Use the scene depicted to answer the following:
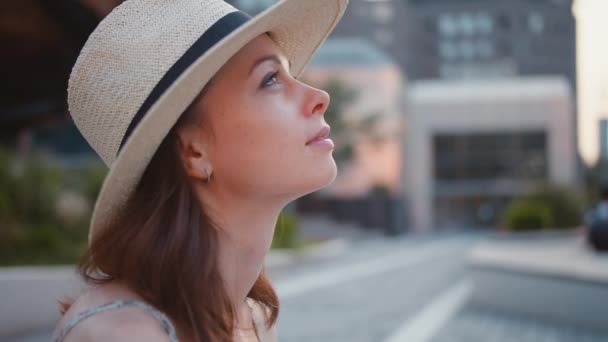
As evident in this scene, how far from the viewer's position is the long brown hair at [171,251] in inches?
47.8

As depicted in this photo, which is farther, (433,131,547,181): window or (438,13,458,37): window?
(438,13,458,37): window

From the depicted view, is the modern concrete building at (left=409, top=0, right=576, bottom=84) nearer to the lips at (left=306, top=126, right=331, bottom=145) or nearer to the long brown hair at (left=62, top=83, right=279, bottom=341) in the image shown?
the lips at (left=306, top=126, right=331, bottom=145)

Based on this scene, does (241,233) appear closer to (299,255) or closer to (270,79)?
(270,79)

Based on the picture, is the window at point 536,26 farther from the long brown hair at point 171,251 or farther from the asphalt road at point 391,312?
the long brown hair at point 171,251

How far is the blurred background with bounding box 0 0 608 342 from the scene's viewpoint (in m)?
7.97

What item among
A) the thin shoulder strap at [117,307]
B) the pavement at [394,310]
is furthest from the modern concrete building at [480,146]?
the thin shoulder strap at [117,307]

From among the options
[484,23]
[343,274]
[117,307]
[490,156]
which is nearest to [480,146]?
[490,156]

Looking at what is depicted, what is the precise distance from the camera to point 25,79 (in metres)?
12.6

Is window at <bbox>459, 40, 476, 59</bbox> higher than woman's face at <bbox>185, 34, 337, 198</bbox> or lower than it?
lower

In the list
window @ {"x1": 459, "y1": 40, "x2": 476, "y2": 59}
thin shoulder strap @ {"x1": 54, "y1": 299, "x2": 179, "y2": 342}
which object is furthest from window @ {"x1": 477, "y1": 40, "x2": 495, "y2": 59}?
thin shoulder strap @ {"x1": 54, "y1": 299, "x2": 179, "y2": 342}

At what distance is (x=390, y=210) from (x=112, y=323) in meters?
36.1

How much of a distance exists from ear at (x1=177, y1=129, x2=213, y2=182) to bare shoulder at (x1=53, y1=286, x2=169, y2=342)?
277 mm

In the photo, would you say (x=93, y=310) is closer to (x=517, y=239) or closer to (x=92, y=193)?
(x=92, y=193)

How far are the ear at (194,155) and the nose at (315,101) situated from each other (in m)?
0.22
